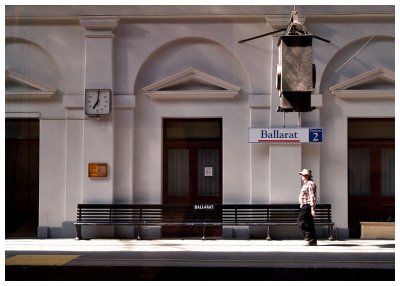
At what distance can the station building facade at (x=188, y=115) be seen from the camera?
41.4ft

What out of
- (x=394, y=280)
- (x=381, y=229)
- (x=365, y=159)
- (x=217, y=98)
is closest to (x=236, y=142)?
(x=217, y=98)

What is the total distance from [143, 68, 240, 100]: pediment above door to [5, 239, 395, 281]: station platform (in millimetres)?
3021

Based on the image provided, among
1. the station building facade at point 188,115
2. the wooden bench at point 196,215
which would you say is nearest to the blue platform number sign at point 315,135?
the station building facade at point 188,115

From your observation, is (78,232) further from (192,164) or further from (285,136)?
(285,136)

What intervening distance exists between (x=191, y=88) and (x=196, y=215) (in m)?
2.69

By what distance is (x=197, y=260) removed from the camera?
10609 millimetres

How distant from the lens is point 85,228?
43.2ft

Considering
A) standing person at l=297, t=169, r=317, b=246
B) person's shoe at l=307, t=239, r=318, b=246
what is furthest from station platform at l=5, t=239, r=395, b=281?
standing person at l=297, t=169, r=317, b=246

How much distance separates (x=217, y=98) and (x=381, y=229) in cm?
430

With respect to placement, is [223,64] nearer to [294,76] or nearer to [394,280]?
[294,76]

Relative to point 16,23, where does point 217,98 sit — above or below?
below

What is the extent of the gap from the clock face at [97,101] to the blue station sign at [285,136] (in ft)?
10.0

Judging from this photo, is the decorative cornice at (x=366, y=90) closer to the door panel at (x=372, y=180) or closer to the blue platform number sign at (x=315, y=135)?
the blue platform number sign at (x=315, y=135)

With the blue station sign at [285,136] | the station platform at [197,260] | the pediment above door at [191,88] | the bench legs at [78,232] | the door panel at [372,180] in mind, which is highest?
the pediment above door at [191,88]
